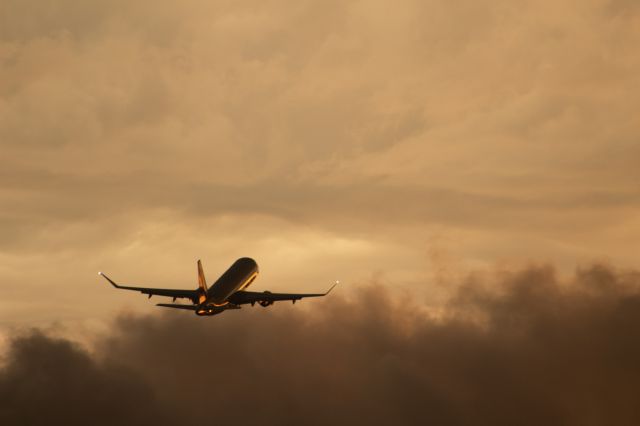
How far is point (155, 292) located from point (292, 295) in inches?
1245

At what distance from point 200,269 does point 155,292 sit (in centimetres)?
1528

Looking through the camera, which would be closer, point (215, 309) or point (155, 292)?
point (215, 309)

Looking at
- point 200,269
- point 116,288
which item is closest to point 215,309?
point 200,269

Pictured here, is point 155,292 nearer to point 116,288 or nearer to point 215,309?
point 116,288

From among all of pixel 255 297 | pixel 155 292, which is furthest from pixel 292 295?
pixel 155 292

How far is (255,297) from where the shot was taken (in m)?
200

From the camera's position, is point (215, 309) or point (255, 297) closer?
point (215, 309)

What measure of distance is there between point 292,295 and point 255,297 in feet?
34.5

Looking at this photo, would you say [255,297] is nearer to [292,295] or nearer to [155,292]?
[292,295]

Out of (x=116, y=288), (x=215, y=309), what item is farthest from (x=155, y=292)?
(x=215, y=309)

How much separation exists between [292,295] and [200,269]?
21210mm

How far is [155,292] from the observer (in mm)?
198250

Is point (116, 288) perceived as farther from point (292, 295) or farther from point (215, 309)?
point (292, 295)

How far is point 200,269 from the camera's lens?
7475 inches
